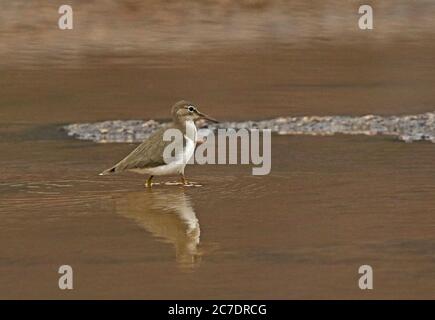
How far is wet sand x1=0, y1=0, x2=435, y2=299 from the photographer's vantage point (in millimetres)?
8133

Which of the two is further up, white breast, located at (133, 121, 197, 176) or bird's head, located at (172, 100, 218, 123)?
bird's head, located at (172, 100, 218, 123)

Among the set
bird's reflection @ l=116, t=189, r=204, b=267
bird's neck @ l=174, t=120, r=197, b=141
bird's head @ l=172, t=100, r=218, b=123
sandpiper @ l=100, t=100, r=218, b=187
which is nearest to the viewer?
bird's reflection @ l=116, t=189, r=204, b=267

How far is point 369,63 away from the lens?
54.6ft

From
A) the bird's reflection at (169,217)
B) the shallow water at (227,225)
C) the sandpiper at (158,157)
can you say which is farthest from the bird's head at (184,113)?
the bird's reflection at (169,217)

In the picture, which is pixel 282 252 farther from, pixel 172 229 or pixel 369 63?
pixel 369 63

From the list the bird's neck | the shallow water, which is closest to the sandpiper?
the bird's neck

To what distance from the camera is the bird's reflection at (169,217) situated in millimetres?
8805

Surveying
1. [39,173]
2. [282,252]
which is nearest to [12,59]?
[39,173]

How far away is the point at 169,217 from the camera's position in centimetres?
970

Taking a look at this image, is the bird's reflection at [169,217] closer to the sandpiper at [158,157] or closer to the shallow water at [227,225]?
the shallow water at [227,225]

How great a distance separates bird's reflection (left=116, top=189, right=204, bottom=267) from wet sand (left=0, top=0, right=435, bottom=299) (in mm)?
21

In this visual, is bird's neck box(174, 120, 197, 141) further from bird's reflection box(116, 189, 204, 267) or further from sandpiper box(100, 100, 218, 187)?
bird's reflection box(116, 189, 204, 267)

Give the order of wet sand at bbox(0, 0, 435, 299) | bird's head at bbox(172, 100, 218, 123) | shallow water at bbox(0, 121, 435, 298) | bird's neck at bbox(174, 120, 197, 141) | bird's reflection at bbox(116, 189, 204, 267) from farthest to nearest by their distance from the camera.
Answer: bird's head at bbox(172, 100, 218, 123) < bird's neck at bbox(174, 120, 197, 141) < bird's reflection at bbox(116, 189, 204, 267) < wet sand at bbox(0, 0, 435, 299) < shallow water at bbox(0, 121, 435, 298)

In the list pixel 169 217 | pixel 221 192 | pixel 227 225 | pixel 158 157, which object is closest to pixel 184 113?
pixel 158 157
